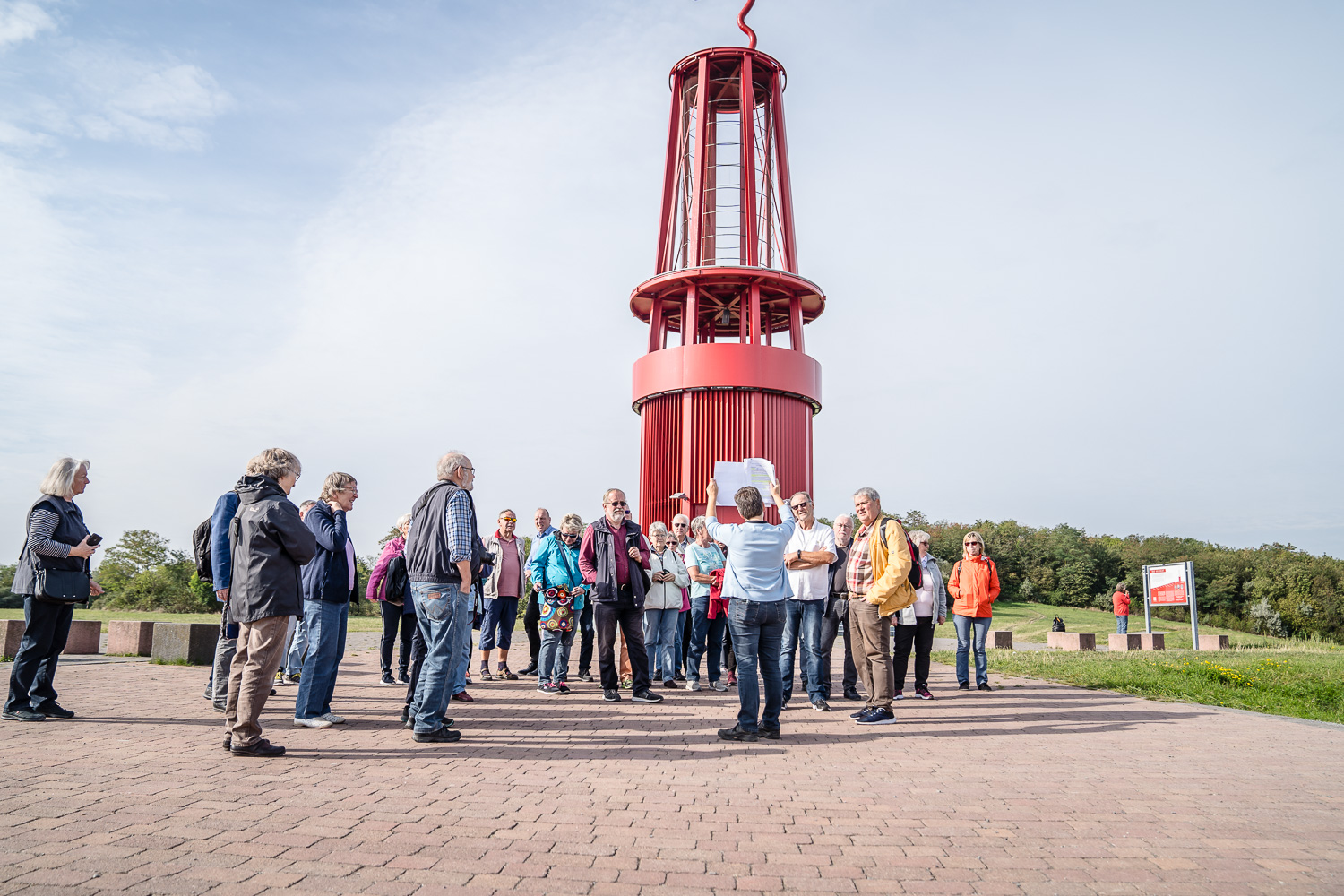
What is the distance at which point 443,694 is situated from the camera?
6.08 meters

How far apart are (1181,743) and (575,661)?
28.1 ft

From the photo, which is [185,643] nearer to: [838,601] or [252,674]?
[252,674]

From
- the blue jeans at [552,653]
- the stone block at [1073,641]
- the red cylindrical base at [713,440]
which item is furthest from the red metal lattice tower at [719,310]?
the blue jeans at [552,653]

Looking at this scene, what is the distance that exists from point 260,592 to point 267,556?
0.23m

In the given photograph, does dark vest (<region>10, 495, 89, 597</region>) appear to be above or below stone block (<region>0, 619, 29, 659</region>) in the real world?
above

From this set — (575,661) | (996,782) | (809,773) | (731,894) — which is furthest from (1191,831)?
(575,661)

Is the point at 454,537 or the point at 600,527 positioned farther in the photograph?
the point at 600,527

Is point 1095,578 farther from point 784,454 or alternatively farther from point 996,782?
point 996,782

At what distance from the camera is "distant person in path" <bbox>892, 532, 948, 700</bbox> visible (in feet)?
29.2

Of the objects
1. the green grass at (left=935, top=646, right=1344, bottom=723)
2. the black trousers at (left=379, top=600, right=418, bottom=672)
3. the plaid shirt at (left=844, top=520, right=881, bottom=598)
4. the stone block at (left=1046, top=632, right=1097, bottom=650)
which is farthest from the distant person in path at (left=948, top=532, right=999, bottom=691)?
the stone block at (left=1046, top=632, right=1097, bottom=650)

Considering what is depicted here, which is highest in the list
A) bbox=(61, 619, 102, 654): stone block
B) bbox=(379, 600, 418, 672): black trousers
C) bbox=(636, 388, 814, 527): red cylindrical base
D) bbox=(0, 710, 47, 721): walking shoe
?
bbox=(636, 388, 814, 527): red cylindrical base

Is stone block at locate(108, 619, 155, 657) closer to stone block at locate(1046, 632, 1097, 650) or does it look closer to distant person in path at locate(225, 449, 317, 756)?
distant person in path at locate(225, 449, 317, 756)

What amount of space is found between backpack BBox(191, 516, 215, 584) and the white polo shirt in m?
4.92

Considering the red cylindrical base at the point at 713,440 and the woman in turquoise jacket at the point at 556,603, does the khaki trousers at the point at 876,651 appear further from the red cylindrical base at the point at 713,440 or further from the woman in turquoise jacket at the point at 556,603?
the red cylindrical base at the point at 713,440
